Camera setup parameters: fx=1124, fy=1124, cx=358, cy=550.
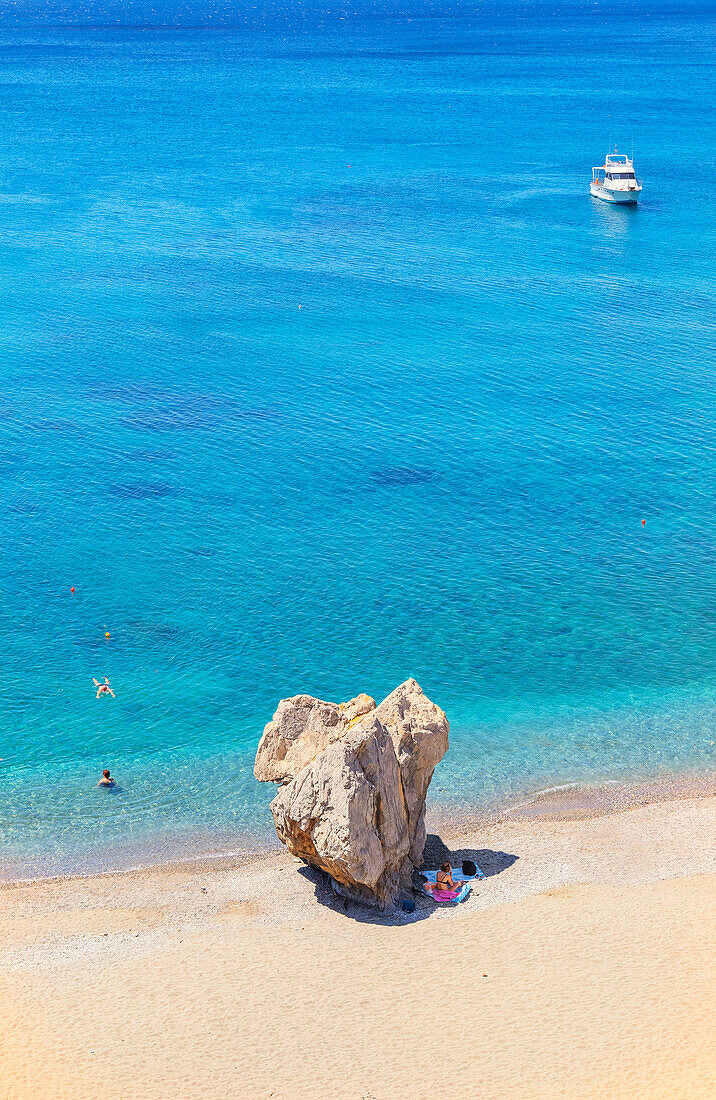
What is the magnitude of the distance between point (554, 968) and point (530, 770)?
11592mm

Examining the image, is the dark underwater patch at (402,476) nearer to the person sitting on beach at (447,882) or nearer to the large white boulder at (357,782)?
the large white boulder at (357,782)

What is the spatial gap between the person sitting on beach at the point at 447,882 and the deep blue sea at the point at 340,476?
596 centimetres

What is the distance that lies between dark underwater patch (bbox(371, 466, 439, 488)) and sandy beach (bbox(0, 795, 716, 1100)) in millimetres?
29287

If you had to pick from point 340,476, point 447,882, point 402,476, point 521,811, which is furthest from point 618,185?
point 447,882

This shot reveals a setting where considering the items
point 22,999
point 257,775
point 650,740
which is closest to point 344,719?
point 257,775

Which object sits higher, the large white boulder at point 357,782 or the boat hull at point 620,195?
the boat hull at point 620,195

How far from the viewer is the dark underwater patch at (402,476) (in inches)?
2387

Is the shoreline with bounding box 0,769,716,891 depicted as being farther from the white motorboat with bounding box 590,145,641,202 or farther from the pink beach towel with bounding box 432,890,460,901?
the white motorboat with bounding box 590,145,641,202

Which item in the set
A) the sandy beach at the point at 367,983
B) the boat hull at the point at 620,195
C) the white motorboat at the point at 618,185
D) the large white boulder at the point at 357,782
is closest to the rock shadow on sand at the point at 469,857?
the sandy beach at the point at 367,983

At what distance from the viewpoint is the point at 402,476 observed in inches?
2415

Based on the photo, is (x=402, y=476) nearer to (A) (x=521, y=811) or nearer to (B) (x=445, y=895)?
(A) (x=521, y=811)

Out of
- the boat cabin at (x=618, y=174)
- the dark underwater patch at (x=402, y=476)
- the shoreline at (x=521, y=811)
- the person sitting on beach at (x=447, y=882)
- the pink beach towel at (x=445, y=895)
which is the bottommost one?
the shoreline at (x=521, y=811)

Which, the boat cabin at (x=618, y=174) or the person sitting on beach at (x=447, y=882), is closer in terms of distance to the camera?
the person sitting on beach at (x=447, y=882)

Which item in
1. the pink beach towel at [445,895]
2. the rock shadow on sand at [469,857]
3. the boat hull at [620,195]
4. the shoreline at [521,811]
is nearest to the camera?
the pink beach towel at [445,895]
